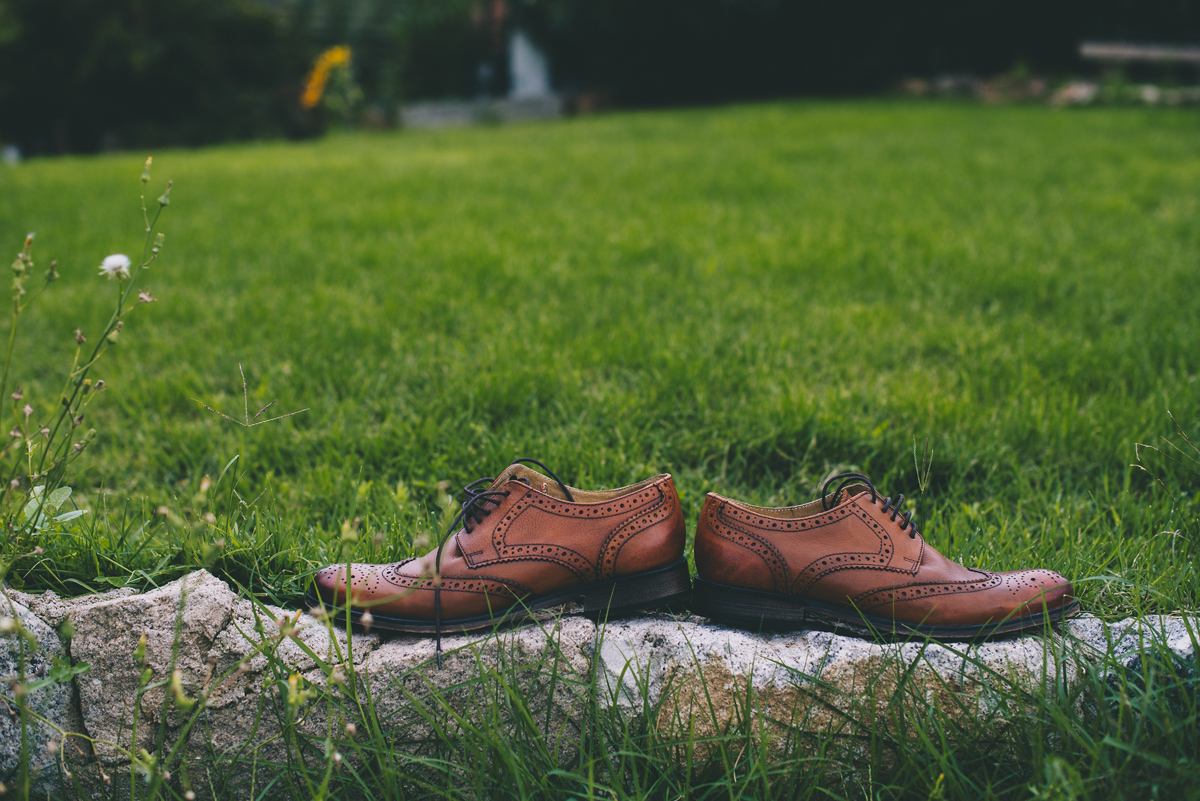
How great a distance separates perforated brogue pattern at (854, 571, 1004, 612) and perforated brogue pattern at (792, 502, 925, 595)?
3cm

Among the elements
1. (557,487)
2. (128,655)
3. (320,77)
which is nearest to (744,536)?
(557,487)

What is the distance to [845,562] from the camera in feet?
4.74

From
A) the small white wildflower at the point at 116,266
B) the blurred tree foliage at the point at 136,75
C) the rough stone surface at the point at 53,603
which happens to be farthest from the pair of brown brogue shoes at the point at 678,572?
the blurred tree foliage at the point at 136,75

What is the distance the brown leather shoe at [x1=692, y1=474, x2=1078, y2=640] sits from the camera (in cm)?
142

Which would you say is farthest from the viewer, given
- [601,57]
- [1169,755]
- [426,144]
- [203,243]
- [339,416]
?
[601,57]

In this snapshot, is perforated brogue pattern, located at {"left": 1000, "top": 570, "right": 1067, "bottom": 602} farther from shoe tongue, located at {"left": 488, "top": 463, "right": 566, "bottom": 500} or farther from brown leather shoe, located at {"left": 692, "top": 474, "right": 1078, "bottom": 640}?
shoe tongue, located at {"left": 488, "top": 463, "right": 566, "bottom": 500}

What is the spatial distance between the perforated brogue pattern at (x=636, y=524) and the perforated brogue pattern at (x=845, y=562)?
30 cm

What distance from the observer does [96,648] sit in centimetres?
136

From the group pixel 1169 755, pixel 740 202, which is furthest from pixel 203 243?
pixel 1169 755

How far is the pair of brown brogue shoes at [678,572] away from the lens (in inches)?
56.6

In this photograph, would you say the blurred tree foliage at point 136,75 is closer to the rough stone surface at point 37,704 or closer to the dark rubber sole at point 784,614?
the rough stone surface at point 37,704

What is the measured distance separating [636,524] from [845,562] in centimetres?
43

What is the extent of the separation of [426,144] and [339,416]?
9.46m

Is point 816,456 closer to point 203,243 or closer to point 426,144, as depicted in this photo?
point 203,243
